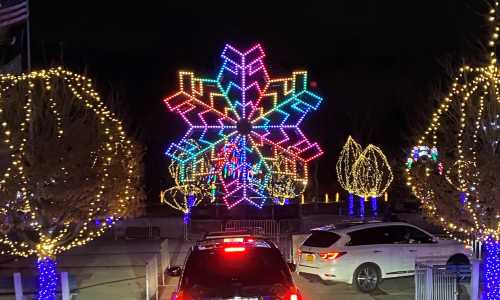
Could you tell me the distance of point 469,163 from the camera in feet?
31.9

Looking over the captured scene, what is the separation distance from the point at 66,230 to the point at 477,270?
21.8 ft

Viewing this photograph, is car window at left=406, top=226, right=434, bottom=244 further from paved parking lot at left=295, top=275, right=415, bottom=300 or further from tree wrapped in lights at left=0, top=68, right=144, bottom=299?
tree wrapped in lights at left=0, top=68, right=144, bottom=299

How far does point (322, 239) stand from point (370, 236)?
1.04 m

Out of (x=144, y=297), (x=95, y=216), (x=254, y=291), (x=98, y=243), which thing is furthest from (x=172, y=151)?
(x=254, y=291)

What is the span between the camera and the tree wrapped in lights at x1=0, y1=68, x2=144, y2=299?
9.80m

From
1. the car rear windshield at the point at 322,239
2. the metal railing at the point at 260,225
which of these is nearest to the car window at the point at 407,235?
the car rear windshield at the point at 322,239

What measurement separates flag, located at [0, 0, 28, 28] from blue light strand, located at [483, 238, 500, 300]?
27.3ft

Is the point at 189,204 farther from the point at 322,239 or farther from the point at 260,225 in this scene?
the point at 322,239

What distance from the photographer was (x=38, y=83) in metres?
11.3

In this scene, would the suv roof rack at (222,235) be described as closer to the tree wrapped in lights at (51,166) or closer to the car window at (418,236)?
the tree wrapped in lights at (51,166)

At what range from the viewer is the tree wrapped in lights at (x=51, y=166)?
9.80m

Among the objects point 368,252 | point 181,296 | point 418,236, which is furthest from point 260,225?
point 181,296

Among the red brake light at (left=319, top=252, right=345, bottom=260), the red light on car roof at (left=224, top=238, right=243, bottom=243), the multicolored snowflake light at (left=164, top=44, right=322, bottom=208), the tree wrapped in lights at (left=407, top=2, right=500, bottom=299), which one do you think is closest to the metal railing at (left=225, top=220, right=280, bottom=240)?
the multicolored snowflake light at (left=164, top=44, right=322, bottom=208)

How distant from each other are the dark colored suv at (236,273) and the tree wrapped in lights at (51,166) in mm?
3086
